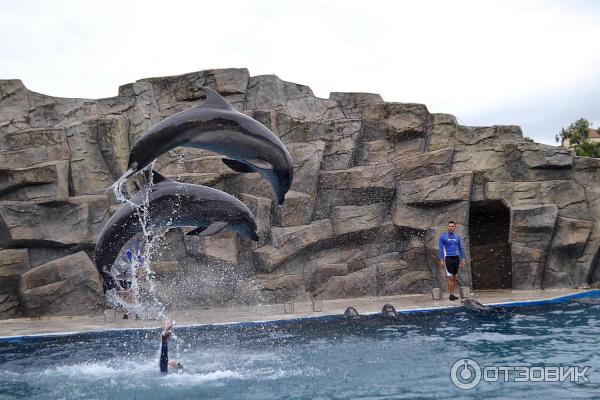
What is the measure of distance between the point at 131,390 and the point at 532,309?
21.0ft

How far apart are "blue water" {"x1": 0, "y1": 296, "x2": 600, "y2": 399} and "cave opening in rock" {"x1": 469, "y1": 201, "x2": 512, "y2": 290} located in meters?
3.12

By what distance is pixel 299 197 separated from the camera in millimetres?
11445

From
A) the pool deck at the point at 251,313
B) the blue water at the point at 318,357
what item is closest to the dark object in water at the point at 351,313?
the blue water at the point at 318,357

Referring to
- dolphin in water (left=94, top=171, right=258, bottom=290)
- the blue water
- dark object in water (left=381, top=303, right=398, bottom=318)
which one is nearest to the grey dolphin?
the blue water

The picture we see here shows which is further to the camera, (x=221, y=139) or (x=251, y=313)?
(x=251, y=313)

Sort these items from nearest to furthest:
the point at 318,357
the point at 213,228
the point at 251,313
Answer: the point at 213,228 < the point at 318,357 < the point at 251,313

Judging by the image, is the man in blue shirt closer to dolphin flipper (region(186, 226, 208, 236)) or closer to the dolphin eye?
dolphin flipper (region(186, 226, 208, 236))

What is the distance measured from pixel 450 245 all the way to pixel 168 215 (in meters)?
5.65

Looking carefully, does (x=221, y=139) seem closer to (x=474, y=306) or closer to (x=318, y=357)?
(x=318, y=357)

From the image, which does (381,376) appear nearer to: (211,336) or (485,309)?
(211,336)

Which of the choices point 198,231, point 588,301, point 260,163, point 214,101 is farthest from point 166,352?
point 588,301

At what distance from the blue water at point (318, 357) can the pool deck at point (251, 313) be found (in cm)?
21

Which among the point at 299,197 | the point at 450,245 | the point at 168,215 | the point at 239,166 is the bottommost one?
the point at 450,245

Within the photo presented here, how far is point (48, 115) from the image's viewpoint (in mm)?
12062
